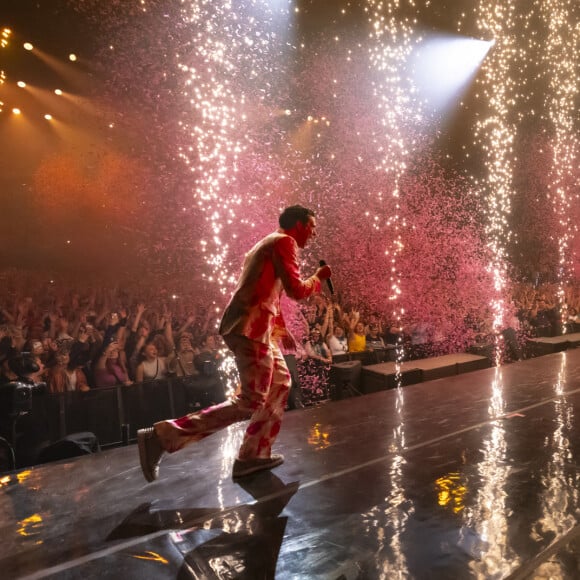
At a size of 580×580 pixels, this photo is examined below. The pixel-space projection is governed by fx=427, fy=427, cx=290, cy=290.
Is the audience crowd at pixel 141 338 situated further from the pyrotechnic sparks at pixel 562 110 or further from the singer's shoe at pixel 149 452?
the pyrotechnic sparks at pixel 562 110

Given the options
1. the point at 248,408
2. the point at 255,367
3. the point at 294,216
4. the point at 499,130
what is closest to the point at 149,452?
the point at 248,408

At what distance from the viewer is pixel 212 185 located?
4.27 metres

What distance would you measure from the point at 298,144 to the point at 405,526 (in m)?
4.04

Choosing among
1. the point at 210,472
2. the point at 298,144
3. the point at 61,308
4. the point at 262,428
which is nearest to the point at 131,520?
the point at 210,472

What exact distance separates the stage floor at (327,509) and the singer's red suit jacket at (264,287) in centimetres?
65

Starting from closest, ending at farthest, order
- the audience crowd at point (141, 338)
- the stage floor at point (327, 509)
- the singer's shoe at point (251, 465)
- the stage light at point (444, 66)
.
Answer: the stage floor at point (327, 509) < the singer's shoe at point (251, 465) < the audience crowd at point (141, 338) < the stage light at point (444, 66)

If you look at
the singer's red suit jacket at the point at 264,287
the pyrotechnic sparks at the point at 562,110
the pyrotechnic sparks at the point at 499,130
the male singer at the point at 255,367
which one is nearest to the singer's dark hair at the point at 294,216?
the male singer at the point at 255,367

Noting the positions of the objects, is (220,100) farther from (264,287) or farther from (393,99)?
(264,287)

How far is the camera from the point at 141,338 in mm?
3924

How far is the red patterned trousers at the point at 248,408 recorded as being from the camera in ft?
5.69

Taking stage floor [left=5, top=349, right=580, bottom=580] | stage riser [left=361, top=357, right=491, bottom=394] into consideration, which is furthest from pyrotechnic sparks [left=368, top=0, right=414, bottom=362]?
stage floor [left=5, top=349, right=580, bottom=580]

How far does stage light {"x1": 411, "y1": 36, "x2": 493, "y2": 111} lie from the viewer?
18.0ft

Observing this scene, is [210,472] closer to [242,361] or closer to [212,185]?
[242,361]

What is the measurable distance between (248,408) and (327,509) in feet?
1.58
